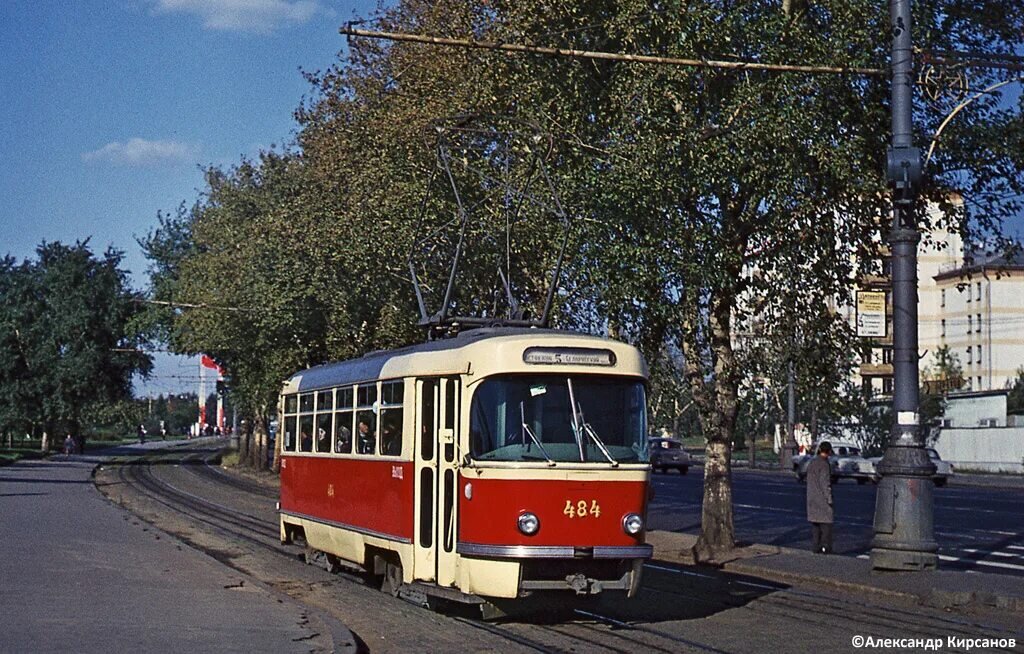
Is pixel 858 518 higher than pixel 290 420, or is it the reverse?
pixel 290 420

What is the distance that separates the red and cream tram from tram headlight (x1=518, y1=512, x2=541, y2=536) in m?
0.01

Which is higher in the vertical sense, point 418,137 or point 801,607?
point 418,137

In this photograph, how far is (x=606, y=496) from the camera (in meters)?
14.1

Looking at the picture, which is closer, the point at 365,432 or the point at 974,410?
the point at 365,432

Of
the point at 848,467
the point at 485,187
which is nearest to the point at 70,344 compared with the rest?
the point at 848,467

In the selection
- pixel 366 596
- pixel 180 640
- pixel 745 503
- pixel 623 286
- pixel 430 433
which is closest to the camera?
pixel 180 640

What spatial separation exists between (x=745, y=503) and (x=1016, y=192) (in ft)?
71.4

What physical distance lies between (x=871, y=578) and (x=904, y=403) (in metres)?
2.23

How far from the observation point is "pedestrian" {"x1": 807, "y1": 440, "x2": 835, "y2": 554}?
22734 millimetres

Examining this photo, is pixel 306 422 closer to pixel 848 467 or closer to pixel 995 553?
pixel 995 553

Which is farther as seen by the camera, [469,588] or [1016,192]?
[1016,192]

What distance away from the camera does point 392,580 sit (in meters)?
16.9

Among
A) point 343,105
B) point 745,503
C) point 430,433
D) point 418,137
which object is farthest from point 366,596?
A: point 745,503

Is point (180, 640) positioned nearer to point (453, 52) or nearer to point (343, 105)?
point (453, 52)
